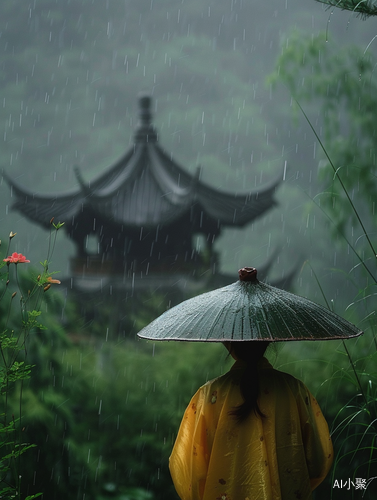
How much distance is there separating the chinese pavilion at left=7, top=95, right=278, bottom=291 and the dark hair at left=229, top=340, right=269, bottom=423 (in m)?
4.01

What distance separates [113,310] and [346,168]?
11.3 feet

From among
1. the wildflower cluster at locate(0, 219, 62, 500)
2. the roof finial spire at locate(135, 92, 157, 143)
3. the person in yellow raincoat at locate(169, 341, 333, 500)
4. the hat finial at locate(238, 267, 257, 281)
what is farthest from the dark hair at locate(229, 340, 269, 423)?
the roof finial spire at locate(135, 92, 157, 143)

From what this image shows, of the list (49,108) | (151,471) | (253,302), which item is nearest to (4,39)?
(49,108)

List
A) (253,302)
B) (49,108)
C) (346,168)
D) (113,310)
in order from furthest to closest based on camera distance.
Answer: (49,108) < (113,310) < (346,168) < (253,302)

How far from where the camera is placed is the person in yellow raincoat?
4.11 ft

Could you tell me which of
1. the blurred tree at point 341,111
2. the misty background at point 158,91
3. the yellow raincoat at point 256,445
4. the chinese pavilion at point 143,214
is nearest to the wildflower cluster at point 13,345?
the yellow raincoat at point 256,445

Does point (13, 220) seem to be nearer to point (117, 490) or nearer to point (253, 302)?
point (117, 490)

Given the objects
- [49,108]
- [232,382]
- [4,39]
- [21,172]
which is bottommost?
[232,382]

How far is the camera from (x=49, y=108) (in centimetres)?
827

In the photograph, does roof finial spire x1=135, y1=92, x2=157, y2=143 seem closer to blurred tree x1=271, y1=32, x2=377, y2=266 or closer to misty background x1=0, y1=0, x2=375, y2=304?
misty background x1=0, y1=0, x2=375, y2=304

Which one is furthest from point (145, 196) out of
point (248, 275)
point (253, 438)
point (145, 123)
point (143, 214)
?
point (253, 438)

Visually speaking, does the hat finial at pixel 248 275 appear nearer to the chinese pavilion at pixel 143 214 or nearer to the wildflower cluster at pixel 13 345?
the wildflower cluster at pixel 13 345

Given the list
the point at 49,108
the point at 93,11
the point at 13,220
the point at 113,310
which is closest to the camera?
the point at 113,310

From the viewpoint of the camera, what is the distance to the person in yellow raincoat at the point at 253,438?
49.3 inches
